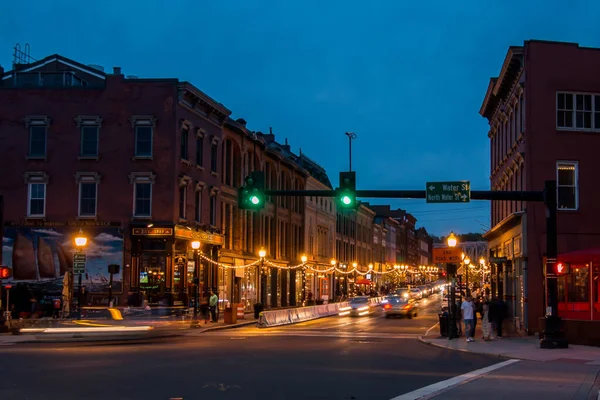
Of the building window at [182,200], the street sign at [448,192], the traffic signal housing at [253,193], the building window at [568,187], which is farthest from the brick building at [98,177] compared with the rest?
the street sign at [448,192]

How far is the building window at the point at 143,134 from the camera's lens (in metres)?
46.0

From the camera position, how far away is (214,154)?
53406 millimetres

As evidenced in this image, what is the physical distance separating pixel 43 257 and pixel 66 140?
6922 millimetres

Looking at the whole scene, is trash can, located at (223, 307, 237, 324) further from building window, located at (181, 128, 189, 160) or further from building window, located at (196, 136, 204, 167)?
building window, located at (196, 136, 204, 167)

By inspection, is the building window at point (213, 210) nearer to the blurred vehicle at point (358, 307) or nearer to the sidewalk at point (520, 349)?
the blurred vehicle at point (358, 307)

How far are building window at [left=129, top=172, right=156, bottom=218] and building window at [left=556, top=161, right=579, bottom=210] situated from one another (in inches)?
894

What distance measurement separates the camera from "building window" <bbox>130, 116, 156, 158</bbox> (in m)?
46.0

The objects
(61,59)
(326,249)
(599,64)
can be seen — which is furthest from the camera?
(326,249)

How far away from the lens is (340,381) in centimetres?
1723

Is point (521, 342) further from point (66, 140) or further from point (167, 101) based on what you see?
point (66, 140)

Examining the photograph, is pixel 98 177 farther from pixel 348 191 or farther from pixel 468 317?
pixel 348 191

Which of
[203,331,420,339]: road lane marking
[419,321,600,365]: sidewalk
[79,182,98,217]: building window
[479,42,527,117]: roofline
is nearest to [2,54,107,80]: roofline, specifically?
[79,182,98,217]: building window

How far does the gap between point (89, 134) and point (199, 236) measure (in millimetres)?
8943

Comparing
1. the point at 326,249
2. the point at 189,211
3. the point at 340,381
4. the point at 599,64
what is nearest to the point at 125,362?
the point at 340,381
